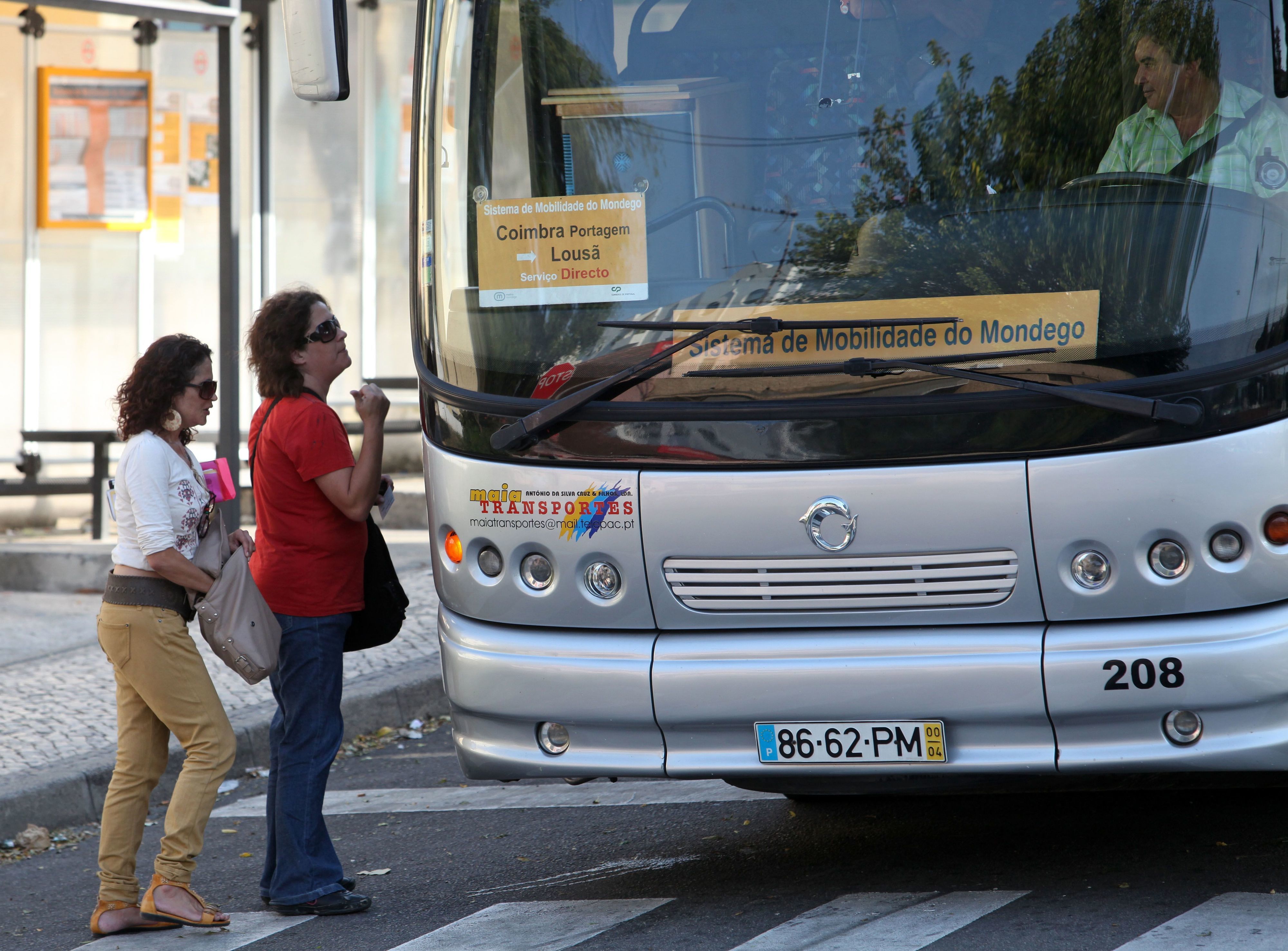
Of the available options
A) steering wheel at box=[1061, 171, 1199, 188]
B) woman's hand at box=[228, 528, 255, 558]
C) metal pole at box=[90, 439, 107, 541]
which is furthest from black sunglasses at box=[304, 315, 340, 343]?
metal pole at box=[90, 439, 107, 541]

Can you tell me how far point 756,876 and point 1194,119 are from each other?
2490 mm

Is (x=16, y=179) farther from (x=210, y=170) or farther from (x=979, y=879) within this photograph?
(x=979, y=879)

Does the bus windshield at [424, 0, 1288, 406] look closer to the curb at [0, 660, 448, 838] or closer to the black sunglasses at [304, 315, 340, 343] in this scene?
the black sunglasses at [304, 315, 340, 343]

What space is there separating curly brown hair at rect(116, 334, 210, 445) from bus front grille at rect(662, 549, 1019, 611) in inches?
60.5

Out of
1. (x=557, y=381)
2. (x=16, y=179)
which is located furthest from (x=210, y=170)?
(x=557, y=381)

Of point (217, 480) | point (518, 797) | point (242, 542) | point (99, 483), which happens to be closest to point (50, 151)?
point (99, 483)

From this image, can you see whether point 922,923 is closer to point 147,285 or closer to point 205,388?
point 205,388

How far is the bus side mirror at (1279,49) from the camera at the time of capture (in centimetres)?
429

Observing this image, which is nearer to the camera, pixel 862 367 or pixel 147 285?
pixel 862 367

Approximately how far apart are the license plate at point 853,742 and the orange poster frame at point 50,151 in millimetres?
8868

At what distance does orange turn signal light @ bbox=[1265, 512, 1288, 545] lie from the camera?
13.6 ft

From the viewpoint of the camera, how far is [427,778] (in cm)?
685

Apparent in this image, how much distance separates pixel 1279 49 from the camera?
4.29m

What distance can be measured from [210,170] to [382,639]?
789cm
